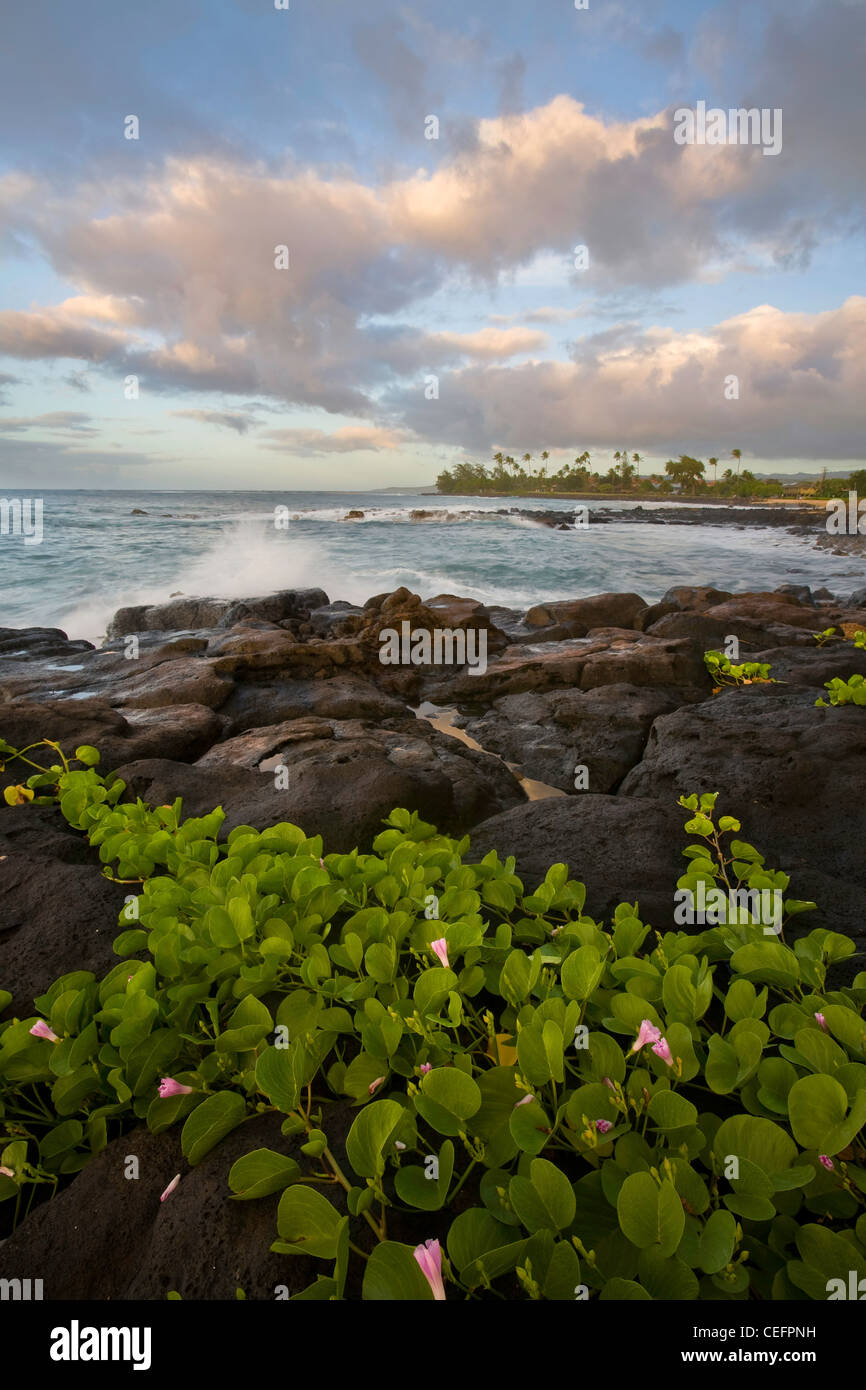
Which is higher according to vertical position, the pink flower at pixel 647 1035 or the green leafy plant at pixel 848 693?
the green leafy plant at pixel 848 693

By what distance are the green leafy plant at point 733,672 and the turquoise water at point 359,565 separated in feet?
38.3

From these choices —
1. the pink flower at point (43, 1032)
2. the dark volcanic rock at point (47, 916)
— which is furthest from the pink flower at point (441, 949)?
the dark volcanic rock at point (47, 916)

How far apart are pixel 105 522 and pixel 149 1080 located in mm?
48689

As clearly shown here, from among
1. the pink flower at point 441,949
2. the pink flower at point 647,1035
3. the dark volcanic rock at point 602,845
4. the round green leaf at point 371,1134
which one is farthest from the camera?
the dark volcanic rock at point 602,845

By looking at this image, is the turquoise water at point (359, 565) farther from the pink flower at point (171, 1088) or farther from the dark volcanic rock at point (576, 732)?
the pink flower at point (171, 1088)

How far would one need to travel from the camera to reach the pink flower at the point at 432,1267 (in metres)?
0.76

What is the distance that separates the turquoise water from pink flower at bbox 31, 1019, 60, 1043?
597 inches

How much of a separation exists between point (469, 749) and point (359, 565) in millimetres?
21922

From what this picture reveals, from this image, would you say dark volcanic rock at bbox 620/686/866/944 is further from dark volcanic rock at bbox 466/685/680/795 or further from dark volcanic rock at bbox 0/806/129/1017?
dark volcanic rock at bbox 0/806/129/1017

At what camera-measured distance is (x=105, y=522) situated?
43.2 metres

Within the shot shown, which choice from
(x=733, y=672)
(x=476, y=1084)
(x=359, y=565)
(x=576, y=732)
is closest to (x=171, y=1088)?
(x=476, y=1084)

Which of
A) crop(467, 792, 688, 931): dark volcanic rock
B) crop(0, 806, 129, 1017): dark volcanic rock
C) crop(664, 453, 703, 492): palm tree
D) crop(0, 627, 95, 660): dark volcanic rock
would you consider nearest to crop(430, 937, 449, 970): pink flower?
crop(467, 792, 688, 931): dark volcanic rock
